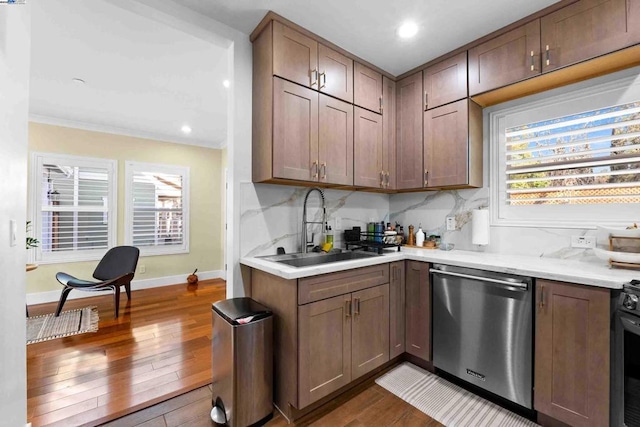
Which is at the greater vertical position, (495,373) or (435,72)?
(435,72)

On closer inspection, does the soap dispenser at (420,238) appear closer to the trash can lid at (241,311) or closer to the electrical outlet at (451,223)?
the electrical outlet at (451,223)

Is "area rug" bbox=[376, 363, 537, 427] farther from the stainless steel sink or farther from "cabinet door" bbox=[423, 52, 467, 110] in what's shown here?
"cabinet door" bbox=[423, 52, 467, 110]

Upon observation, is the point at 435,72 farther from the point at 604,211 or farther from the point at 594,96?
the point at 604,211

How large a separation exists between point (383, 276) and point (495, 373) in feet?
3.13

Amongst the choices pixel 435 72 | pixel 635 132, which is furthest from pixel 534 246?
pixel 435 72

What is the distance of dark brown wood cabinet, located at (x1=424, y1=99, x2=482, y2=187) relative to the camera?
235cm

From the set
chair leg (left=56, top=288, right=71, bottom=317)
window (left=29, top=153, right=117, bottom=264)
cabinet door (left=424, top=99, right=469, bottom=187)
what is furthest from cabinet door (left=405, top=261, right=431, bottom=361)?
window (left=29, top=153, right=117, bottom=264)

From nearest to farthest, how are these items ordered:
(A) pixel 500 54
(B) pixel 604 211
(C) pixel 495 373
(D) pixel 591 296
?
(D) pixel 591 296
(C) pixel 495 373
(B) pixel 604 211
(A) pixel 500 54

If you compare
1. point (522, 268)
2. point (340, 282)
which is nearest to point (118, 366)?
point (340, 282)

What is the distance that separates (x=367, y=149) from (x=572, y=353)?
201cm

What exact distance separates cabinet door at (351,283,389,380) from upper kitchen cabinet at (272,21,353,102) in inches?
66.2

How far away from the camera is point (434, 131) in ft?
8.36

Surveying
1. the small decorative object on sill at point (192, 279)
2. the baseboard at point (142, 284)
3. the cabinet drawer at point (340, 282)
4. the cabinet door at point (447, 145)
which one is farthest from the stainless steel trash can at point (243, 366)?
the baseboard at point (142, 284)

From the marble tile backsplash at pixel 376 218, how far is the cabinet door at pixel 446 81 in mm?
891
